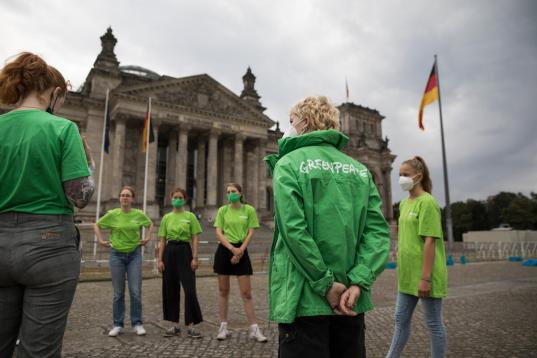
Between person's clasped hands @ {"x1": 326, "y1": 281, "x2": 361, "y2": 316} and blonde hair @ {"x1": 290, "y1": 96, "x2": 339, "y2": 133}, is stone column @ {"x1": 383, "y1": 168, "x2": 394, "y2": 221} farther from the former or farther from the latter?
person's clasped hands @ {"x1": 326, "y1": 281, "x2": 361, "y2": 316}

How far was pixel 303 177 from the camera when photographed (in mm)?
2334

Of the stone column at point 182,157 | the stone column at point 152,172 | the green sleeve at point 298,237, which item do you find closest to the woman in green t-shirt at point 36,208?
the green sleeve at point 298,237

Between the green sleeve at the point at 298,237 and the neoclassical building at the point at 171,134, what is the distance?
33.5 m

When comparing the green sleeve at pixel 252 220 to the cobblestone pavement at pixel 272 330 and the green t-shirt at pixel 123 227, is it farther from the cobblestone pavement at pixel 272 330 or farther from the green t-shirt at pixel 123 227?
the green t-shirt at pixel 123 227

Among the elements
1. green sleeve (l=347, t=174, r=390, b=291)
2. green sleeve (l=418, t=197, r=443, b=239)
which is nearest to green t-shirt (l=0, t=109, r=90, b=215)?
green sleeve (l=347, t=174, r=390, b=291)

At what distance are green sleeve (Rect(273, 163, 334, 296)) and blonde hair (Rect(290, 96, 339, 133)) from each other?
0.53 meters

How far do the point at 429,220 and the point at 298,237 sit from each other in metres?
2.36

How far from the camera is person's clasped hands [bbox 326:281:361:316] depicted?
2.17 meters

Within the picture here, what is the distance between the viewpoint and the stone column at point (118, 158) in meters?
34.6

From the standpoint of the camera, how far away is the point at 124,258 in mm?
6191

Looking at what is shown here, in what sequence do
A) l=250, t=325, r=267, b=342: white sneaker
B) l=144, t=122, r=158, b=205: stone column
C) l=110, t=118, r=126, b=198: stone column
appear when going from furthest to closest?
1. l=144, t=122, r=158, b=205: stone column
2. l=110, t=118, r=126, b=198: stone column
3. l=250, t=325, r=267, b=342: white sneaker

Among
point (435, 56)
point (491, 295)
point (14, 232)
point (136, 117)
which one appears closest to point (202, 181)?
point (136, 117)

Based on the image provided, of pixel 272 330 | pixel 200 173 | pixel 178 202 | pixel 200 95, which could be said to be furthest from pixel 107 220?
pixel 200 173

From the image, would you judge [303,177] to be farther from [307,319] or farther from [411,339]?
[411,339]
